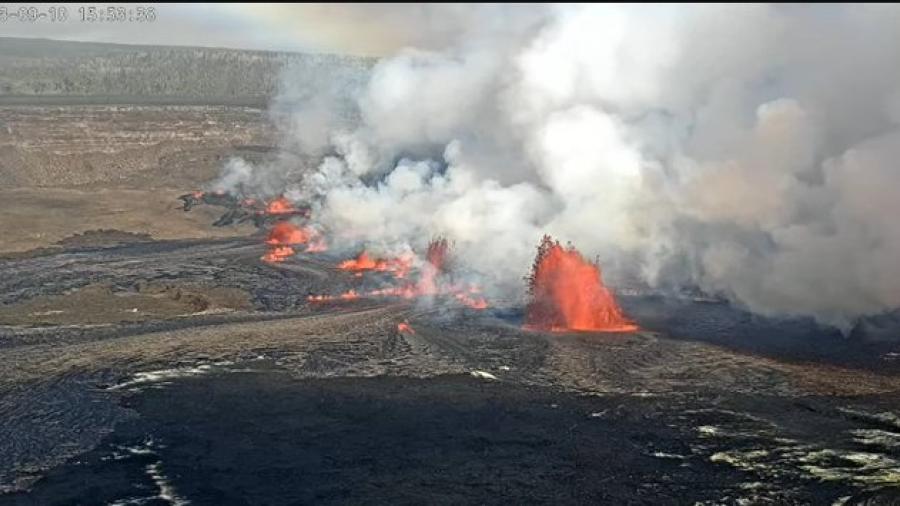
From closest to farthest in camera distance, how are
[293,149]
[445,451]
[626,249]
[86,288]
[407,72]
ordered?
[445,451] < [86,288] < [626,249] < [407,72] < [293,149]

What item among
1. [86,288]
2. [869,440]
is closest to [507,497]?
[869,440]

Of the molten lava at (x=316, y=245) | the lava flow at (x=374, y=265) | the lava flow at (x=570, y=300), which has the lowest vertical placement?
the lava flow at (x=570, y=300)

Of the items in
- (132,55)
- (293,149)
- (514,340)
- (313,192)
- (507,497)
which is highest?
(132,55)

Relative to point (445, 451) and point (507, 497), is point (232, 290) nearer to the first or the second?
point (445, 451)

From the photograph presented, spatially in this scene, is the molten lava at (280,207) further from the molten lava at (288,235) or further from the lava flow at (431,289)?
the lava flow at (431,289)

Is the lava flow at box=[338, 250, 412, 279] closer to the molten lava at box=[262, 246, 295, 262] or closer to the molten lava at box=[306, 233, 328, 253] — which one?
the molten lava at box=[262, 246, 295, 262]

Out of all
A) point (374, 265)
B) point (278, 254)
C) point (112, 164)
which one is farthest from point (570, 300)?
point (112, 164)

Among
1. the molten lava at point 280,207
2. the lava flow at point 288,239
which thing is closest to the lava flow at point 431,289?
the lava flow at point 288,239

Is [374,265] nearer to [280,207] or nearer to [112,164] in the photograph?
[280,207]

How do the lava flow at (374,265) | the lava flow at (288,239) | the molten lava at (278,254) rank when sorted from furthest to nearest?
the lava flow at (288,239)
the molten lava at (278,254)
the lava flow at (374,265)
